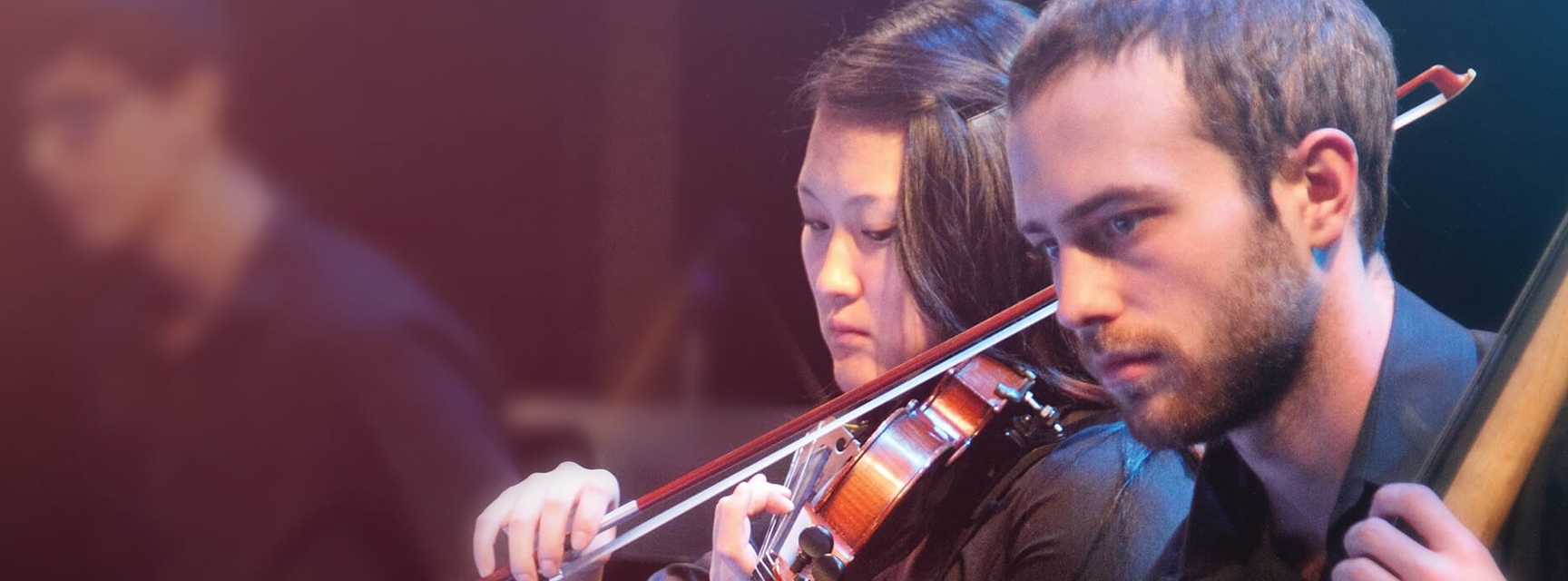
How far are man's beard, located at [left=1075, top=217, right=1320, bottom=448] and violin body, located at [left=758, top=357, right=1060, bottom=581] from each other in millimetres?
120

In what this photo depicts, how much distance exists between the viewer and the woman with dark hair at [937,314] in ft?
4.21

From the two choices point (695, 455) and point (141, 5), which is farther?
point (141, 5)

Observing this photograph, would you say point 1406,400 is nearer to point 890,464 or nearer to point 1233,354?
point 1233,354

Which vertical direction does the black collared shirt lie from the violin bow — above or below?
below

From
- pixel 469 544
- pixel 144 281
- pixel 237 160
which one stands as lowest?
pixel 469 544

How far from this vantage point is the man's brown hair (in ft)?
3.77

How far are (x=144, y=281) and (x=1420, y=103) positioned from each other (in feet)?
6.02

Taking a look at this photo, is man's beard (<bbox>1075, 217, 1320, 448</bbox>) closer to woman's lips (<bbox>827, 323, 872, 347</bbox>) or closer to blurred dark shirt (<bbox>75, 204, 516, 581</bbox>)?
woman's lips (<bbox>827, 323, 872, 347</bbox>)

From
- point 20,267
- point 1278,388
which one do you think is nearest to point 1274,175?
point 1278,388

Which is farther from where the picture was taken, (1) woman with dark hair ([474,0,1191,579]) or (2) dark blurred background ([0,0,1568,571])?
(2) dark blurred background ([0,0,1568,571])

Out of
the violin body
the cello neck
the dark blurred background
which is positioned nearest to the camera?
the cello neck

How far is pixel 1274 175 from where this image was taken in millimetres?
1149

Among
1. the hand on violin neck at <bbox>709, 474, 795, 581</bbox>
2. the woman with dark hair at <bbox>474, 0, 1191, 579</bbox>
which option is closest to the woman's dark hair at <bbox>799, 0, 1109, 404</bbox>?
the woman with dark hair at <bbox>474, 0, 1191, 579</bbox>

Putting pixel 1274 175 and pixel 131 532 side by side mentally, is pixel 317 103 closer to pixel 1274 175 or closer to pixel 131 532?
pixel 131 532
